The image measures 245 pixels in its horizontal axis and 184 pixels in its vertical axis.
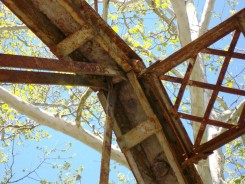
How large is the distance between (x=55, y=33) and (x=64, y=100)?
848cm

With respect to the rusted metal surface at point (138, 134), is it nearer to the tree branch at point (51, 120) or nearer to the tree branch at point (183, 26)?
the tree branch at point (51, 120)

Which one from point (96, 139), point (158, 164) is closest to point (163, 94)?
point (158, 164)

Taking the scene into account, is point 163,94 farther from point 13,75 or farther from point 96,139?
point 96,139

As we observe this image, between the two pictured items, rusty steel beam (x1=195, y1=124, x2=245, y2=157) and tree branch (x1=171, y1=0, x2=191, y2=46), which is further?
tree branch (x1=171, y1=0, x2=191, y2=46)

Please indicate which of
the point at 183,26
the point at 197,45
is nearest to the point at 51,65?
the point at 197,45

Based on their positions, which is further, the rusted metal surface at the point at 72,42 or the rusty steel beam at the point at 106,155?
the rusted metal surface at the point at 72,42

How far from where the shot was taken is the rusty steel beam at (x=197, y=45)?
2974mm

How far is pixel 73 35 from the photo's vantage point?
2.99 meters

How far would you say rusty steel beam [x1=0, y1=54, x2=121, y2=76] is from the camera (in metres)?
2.39

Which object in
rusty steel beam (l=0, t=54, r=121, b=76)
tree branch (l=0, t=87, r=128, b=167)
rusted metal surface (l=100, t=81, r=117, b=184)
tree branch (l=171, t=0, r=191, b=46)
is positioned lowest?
rusted metal surface (l=100, t=81, r=117, b=184)

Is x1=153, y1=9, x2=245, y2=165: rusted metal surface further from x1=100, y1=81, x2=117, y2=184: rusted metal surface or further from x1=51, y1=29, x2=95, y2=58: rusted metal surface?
x1=51, y1=29, x2=95, y2=58: rusted metal surface

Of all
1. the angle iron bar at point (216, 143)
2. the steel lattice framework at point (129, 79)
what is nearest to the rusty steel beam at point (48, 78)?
the steel lattice framework at point (129, 79)

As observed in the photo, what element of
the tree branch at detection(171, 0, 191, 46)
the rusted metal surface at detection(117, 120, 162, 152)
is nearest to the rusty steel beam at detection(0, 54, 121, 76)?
the rusted metal surface at detection(117, 120, 162, 152)

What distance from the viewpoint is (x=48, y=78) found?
113 inches
